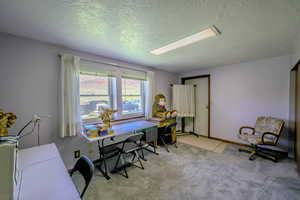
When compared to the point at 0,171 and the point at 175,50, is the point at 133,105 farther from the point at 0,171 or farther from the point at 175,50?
the point at 0,171

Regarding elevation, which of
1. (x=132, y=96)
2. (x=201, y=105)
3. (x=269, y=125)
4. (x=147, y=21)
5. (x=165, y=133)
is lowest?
(x=165, y=133)

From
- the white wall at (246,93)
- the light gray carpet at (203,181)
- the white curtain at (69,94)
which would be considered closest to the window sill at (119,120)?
the white curtain at (69,94)

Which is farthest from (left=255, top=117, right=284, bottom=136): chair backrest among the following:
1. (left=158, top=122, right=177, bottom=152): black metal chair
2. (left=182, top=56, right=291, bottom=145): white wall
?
(left=158, top=122, right=177, bottom=152): black metal chair

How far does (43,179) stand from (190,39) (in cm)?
245

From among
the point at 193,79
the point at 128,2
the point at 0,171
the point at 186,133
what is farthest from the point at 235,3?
the point at 186,133

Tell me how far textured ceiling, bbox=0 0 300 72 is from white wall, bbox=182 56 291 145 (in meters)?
0.87

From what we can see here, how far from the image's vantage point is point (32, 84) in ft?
6.15

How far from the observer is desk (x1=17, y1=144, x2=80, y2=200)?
2.77ft

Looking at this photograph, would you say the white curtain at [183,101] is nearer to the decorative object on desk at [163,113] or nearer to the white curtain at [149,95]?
the decorative object on desk at [163,113]

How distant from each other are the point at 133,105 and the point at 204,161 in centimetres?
214

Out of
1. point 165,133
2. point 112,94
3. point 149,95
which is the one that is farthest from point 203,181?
point 112,94

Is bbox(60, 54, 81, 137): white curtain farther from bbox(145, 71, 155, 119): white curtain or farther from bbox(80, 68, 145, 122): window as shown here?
bbox(145, 71, 155, 119): white curtain

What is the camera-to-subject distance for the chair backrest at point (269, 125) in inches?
99.3

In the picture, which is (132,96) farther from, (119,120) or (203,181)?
(203,181)
